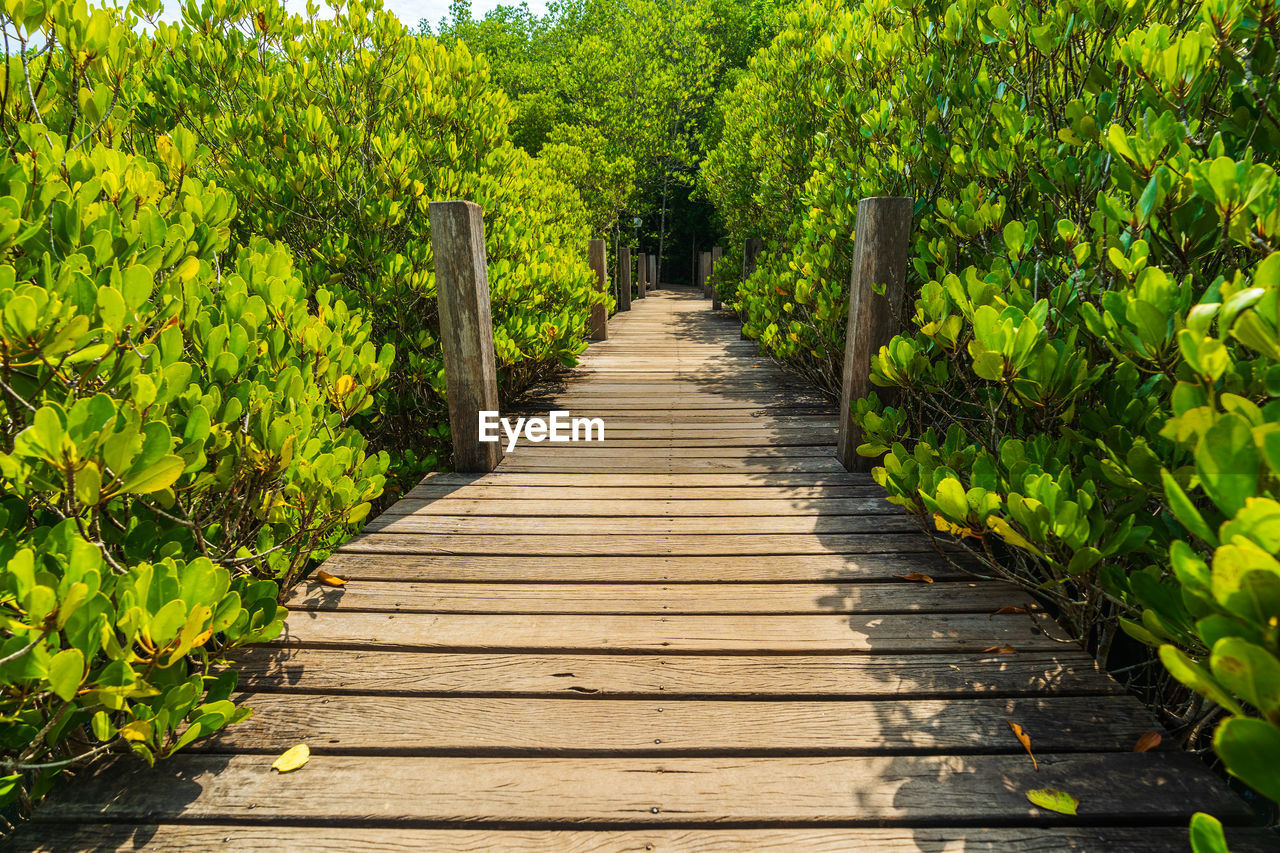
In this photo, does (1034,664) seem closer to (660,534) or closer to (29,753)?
(660,534)

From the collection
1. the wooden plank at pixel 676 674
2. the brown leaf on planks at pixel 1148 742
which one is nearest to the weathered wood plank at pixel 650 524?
the wooden plank at pixel 676 674

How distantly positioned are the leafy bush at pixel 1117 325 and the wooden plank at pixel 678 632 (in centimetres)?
23

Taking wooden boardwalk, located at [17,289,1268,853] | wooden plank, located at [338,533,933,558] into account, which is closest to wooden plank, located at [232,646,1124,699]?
wooden boardwalk, located at [17,289,1268,853]

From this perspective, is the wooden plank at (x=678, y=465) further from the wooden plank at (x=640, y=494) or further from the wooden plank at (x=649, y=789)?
the wooden plank at (x=649, y=789)

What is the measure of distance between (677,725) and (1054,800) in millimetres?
857

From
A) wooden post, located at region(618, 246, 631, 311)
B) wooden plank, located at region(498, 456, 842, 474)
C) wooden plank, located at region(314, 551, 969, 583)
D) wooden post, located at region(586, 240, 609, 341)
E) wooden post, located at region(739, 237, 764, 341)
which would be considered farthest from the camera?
wooden post, located at region(618, 246, 631, 311)

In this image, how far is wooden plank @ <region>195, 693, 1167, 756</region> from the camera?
159cm

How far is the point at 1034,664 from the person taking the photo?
1.86 meters

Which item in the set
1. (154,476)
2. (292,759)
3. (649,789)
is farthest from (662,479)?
(154,476)

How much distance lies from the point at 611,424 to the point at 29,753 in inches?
139

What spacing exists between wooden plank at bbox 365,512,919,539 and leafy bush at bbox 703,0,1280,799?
1.36ft

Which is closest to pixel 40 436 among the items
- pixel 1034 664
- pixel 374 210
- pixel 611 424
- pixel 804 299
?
pixel 1034 664

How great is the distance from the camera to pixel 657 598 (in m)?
2.29

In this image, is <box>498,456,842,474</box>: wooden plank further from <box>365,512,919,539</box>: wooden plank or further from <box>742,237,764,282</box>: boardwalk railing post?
<box>742,237,764,282</box>: boardwalk railing post
